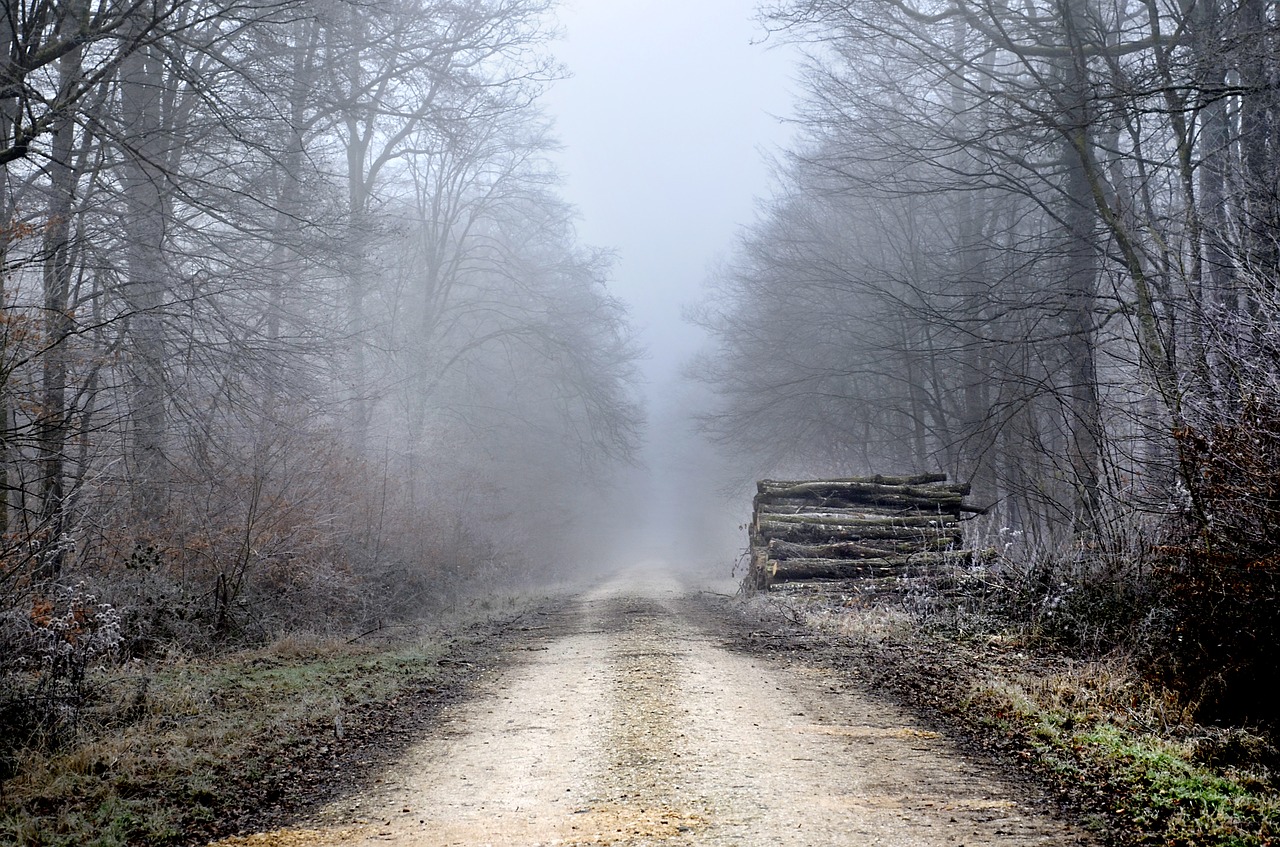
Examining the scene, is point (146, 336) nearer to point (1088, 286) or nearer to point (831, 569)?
point (831, 569)

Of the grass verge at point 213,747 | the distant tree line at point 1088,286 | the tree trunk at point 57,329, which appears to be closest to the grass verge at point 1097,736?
the distant tree line at point 1088,286

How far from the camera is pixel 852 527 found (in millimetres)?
15766

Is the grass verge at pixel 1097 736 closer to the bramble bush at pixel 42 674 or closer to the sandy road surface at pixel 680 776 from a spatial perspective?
the sandy road surface at pixel 680 776

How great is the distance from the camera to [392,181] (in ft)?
81.8

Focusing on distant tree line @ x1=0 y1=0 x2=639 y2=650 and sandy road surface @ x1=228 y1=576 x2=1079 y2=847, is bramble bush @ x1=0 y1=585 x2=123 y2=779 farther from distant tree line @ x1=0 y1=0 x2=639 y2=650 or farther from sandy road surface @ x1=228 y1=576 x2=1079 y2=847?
sandy road surface @ x1=228 y1=576 x2=1079 y2=847

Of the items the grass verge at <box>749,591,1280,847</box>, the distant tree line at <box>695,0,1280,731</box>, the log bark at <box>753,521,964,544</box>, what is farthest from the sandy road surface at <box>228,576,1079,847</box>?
the log bark at <box>753,521,964,544</box>

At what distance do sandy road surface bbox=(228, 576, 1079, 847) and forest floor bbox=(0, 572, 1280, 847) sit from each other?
20 mm

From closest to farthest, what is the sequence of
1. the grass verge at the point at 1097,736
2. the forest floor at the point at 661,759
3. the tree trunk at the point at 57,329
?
1. the grass verge at the point at 1097,736
2. the forest floor at the point at 661,759
3. the tree trunk at the point at 57,329

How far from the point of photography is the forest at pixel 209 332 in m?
6.90

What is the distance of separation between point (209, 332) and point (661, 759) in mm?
8923

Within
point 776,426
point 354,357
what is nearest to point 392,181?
point 354,357

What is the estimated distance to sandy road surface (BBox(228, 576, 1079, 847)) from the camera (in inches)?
162

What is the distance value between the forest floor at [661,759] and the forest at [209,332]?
1.28m

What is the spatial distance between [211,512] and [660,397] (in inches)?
3483
